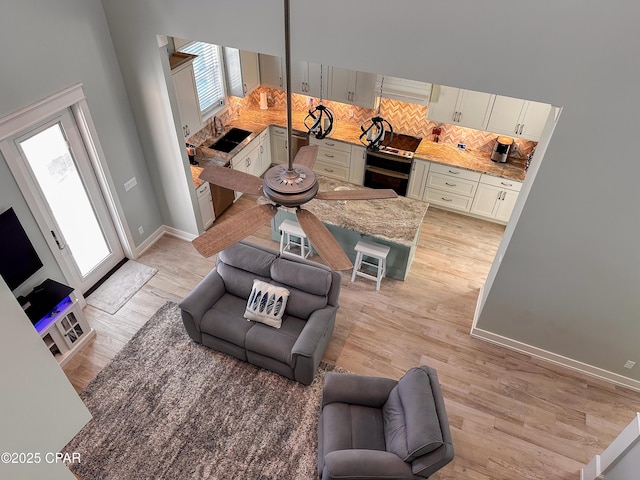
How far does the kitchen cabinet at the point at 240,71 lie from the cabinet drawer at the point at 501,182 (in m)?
3.92

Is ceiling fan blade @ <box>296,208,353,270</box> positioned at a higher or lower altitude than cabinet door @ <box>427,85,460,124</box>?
higher

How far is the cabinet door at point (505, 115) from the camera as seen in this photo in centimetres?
586

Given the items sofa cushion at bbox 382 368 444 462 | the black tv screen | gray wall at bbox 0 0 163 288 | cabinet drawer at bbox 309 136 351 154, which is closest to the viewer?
sofa cushion at bbox 382 368 444 462

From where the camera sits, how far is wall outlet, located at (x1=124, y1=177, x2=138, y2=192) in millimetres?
5566

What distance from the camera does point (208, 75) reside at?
21.0ft

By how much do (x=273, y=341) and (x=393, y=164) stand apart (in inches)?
147

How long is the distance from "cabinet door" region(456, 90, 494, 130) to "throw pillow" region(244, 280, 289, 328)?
3.67m

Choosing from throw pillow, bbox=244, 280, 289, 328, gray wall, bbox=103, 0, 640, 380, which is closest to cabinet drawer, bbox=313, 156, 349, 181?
gray wall, bbox=103, 0, 640, 380

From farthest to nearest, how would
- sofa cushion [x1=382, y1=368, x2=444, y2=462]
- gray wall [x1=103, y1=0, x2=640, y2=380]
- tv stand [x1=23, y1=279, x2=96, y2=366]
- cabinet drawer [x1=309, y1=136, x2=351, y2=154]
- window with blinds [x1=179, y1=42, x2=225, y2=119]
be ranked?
1. cabinet drawer [x1=309, y1=136, x2=351, y2=154]
2. window with blinds [x1=179, y1=42, x2=225, y2=119]
3. tv stand [x1=23, y1=279, x2=96, y2=366]
4. sofa cushion [x1=382, y1=368, x2=444, y2=462]
5. gray wall [x1=103, y1=0, x2=640, y2=380]

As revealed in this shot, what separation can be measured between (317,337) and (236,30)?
3.08 meters

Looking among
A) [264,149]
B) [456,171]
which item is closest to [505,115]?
[456,171]

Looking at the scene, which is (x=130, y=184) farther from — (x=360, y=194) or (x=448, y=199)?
(x=448, y=199)

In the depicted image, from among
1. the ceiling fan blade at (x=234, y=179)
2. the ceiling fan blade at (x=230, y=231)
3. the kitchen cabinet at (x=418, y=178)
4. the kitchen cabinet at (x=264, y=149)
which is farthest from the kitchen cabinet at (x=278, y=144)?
the ceiling fan blade at (x=230, y=231)

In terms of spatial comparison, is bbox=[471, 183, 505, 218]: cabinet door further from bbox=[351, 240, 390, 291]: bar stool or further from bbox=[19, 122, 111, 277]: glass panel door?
bbox=[19, 122, 111, 277]: glass panel door
